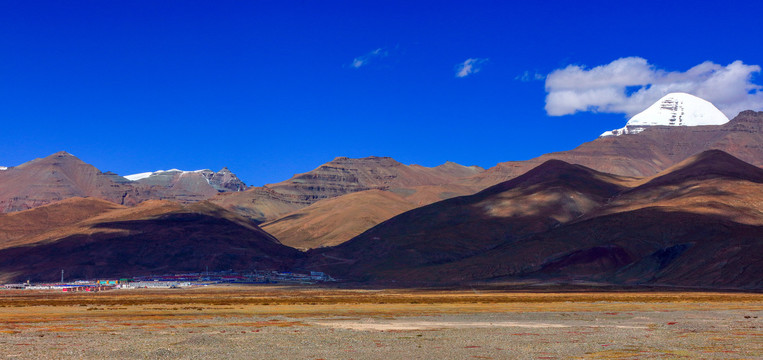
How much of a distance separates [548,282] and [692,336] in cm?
13759

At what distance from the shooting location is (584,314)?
82.1m

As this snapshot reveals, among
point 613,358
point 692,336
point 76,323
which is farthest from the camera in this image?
point 76,323

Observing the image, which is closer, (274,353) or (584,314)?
(274,353)

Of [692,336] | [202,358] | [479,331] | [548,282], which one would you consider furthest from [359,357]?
[548,282]

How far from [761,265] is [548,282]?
156 ft

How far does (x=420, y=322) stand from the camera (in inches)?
2835

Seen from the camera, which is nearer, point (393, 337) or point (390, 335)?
point (393, 337)

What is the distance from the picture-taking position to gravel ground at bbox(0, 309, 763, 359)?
149ft

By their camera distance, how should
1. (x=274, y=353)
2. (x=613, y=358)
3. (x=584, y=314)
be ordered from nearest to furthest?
A: (x=613, y=358)
(x=274, y=353)
(x=584, y=314)

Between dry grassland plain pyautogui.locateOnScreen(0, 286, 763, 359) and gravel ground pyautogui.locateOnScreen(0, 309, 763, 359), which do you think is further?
dry grassland plain pyautogui.locateOnScreen(0, 286, 763, 359)

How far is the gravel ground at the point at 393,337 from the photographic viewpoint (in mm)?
45562

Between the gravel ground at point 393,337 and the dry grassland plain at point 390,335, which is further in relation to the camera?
the dry grassland plain at point 390,335

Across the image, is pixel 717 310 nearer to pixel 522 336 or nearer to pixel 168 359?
pixel 522 336

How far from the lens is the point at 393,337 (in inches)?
2211
